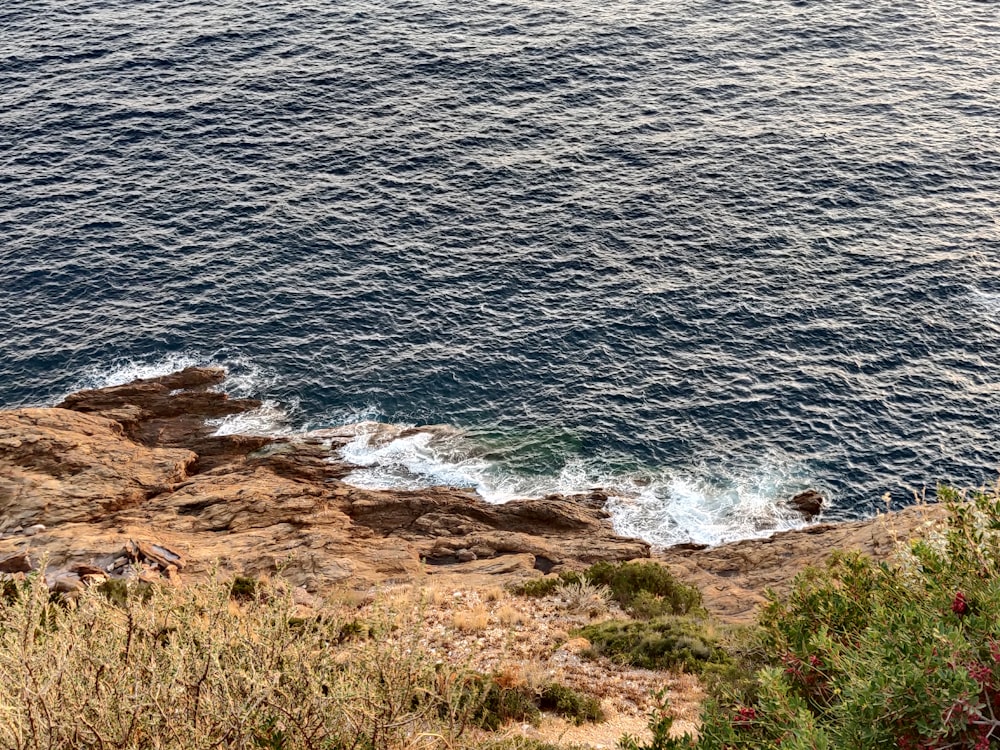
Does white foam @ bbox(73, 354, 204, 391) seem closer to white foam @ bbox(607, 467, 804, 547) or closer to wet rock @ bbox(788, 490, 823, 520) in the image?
white foam @ bbox(607, 467, 804, 547)

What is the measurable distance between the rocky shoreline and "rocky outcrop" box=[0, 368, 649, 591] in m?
0.10

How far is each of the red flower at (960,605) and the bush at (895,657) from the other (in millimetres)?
16

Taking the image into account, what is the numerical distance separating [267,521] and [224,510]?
2.69 meters

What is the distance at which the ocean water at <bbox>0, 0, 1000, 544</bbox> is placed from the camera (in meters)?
53.1

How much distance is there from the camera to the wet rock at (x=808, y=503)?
48.2m

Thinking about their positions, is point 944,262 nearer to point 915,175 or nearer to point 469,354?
point 915,175

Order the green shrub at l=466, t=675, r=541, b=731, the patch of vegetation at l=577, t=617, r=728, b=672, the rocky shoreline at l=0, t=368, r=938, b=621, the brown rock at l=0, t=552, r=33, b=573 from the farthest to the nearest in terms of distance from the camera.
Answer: the rocky shoreline at l=0, t=368, r=938, b=621, the brown rock at l=0, t=552, r=33, b=573, the patch of vegetation at l=577, t=617, r=728, b=672, the green shrub at l=466, t=675, r=541, b=731

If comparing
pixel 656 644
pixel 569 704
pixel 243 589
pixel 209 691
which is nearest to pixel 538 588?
pixel 656 644

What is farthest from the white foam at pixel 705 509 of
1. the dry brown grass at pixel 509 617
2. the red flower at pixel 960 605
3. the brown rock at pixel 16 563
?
the red flower at pixel 960 605

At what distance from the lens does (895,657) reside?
12570 mm

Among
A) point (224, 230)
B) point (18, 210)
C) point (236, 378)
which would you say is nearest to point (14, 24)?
point (18, 210)

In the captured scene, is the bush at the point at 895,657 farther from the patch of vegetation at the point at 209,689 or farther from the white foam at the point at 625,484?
the white foam at the point at 625,484

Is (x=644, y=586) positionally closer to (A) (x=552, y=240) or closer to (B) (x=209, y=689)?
(B) (x=209, y=689)

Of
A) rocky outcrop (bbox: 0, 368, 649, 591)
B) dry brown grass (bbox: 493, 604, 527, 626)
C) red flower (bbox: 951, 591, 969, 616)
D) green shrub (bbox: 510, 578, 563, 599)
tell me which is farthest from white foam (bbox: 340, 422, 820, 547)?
red flower (bbox: 951, 591, 969, 616)
